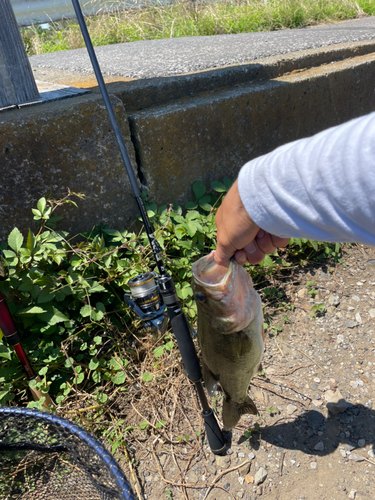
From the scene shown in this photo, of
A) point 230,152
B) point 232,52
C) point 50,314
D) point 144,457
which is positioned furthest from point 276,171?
point 232,52

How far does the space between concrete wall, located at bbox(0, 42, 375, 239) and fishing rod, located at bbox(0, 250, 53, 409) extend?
1.30ft

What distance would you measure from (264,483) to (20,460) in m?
1.23

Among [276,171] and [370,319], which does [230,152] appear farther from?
[276,171]

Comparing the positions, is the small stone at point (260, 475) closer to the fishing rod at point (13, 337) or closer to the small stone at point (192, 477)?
the small stone at point (192, 477)

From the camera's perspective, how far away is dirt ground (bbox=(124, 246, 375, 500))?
81.4 inches

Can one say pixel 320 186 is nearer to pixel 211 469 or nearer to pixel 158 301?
pixel 158 301

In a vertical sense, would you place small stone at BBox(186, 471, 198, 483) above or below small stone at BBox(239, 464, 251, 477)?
above

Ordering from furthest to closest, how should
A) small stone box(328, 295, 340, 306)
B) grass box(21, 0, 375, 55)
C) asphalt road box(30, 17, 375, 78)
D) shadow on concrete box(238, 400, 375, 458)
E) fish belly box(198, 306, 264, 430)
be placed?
grass box(21, 0, 375, 55)
asphalt road box(30, 17, 375, 78)
small stone box(328, 295, 340, 306)
shadow on concrete box(238, 400, 375, 458)
fish belly box(198, 306, 264, 430)

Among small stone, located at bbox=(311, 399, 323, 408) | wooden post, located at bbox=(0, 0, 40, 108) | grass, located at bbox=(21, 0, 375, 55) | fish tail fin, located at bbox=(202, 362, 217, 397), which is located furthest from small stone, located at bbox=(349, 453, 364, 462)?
grass, located at bbox=(21, 0, 375, 55)

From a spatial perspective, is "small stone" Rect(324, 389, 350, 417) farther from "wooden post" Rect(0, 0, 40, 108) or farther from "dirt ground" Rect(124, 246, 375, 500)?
"wooden post" Rect(0, 0, 40, 108)

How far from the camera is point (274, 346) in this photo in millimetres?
2746

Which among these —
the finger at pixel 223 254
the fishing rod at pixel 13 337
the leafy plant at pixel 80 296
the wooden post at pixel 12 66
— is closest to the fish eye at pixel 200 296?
the finger at pixel 223 254

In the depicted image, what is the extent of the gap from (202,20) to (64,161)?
6.16m

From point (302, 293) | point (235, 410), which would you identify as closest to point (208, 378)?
point (235, 410)
